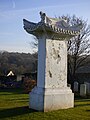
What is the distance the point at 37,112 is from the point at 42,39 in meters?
3.14

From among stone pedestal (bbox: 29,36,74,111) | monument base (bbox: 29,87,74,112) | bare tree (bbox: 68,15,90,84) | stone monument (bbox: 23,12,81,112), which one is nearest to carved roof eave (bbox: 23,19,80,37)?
stone monument (bbox: 23,12,81,112)

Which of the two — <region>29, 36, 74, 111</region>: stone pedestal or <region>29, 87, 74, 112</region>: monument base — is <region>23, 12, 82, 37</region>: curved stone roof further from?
<region>29, 87, 74, 112</region>: monument base

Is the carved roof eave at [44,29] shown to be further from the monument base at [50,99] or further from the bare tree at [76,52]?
the bare tree at [76,52]

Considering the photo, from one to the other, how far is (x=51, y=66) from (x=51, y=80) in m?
0.60

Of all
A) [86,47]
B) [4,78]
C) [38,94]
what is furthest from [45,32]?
[4,78]

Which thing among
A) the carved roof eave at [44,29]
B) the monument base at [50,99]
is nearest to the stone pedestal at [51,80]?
the monument base at [50,99]

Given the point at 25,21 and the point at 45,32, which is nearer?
the point at 45,32

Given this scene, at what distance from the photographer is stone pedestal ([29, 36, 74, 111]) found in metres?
11.3

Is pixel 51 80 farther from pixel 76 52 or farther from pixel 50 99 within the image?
pixel 76 52

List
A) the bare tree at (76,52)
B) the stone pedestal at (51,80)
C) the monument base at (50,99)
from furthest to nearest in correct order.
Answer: the bare tree at (76,52), the stone pedestal at (51,80), the monument base at (50,99)

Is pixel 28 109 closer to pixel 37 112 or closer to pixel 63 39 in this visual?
pixel 37 112

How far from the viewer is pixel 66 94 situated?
469 inches

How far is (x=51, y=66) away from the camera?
38.7ft

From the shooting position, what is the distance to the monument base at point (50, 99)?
1116cm
